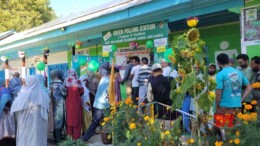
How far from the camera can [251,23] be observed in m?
5.18

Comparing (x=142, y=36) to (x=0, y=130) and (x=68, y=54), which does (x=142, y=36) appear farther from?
(x=68, y=54)

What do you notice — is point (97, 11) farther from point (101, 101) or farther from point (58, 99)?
point (101, 101)

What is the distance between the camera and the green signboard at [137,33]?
266 inches

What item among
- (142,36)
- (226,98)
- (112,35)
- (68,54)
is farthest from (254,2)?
(68,54)

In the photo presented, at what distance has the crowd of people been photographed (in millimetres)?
4145

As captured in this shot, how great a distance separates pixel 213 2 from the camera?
225 inches

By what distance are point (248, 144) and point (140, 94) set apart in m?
3.97

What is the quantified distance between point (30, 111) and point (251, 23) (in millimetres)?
4116

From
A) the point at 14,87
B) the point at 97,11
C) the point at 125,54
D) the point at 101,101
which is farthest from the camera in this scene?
the point at 125,54

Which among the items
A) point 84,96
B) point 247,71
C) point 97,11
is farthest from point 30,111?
point 97,11

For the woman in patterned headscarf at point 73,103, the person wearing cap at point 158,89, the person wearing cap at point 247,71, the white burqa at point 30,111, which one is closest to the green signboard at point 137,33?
the person wearing cap at point 158,89

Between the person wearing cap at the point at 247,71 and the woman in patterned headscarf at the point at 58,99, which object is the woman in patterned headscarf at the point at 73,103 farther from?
the person wearing cap at the point at 247,71

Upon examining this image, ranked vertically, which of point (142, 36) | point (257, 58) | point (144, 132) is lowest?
point (144, 132)

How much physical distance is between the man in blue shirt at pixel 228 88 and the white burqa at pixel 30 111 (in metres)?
3.04
